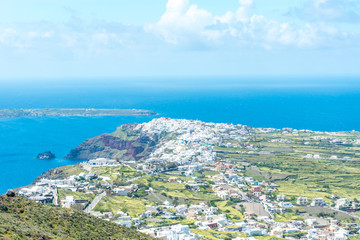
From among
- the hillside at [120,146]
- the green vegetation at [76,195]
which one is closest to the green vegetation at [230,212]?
the green vegetation at [76,195]

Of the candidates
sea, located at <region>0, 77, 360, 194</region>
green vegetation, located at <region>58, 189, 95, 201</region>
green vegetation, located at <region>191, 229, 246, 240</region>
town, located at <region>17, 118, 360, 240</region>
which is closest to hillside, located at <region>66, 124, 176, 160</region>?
sea, located at <region>0, 77, 360, 194</region>

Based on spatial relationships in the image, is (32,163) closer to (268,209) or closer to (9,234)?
(268,209)

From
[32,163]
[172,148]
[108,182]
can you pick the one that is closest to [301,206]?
[108,182]

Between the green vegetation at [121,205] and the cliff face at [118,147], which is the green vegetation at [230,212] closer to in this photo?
the green vegetation at [121,205]

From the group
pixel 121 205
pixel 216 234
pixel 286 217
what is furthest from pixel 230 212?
pixel 121 205

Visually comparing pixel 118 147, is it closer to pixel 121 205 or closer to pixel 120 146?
pixel 120 146

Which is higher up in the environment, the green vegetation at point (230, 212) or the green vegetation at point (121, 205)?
the green vegetation at point (121, 205)

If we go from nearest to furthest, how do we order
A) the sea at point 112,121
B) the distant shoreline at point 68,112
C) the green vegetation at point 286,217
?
the green vegetation at point 286,217 → the sea at point 112,121 → the distant shoreline at point 68,112
